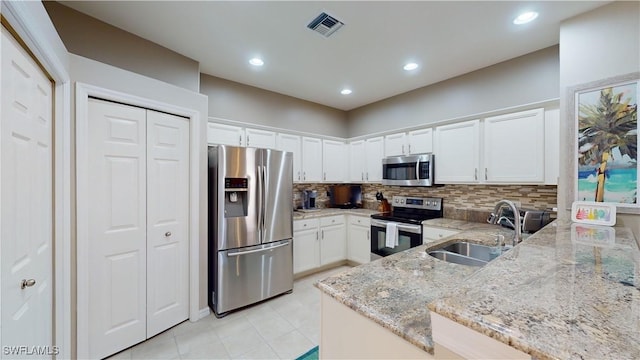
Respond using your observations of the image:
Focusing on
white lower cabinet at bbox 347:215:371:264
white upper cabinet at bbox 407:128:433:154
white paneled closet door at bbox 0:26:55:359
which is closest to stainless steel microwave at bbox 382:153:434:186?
white upper cabinet at bbox 407:128:433:154

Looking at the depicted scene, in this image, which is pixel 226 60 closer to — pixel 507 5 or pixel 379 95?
pixel 379 95

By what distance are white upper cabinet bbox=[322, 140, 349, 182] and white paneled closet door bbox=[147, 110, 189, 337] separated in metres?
2.15

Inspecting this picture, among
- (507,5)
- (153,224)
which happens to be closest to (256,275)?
(153,224)

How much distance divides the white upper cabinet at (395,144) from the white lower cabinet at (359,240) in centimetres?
105

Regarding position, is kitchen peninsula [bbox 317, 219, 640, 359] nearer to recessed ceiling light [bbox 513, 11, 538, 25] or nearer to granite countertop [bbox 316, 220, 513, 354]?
granite countertop [bbox 316, 220, 513, 354]

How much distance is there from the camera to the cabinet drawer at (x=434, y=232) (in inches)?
111

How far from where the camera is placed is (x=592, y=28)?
6.32ft

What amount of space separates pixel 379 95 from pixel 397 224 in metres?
2.03

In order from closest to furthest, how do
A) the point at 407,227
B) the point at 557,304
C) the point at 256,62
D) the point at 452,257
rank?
the point at 557,304 < the point at 452,257 < the point at 256,62 < the point at 407,227

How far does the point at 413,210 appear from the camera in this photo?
3688mm

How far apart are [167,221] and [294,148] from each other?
196 cm

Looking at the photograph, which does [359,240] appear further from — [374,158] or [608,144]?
[608,144]

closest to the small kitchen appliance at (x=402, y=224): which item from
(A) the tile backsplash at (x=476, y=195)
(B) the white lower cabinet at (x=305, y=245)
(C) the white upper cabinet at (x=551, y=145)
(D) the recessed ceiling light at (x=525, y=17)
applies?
(A) the tile backsplash at (x=476, y=195)

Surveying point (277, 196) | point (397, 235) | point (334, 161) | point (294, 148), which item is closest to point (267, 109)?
point (294, 148)
